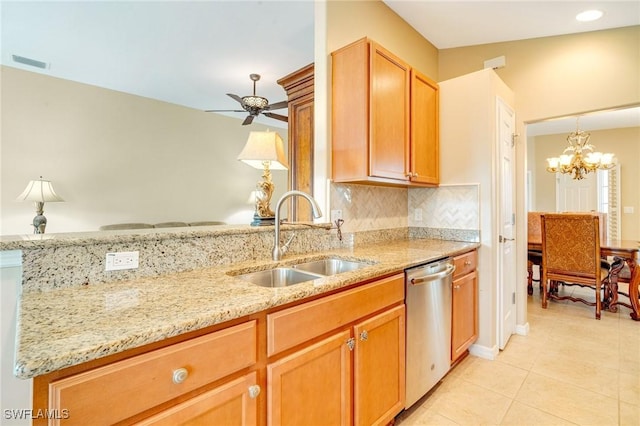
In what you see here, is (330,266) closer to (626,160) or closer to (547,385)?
(547,385)

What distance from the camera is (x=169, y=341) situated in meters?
0.82

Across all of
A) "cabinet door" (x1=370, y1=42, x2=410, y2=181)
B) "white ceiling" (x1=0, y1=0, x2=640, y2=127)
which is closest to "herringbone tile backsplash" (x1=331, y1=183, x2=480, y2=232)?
"cabinet door" (x1=370, y1=42, x2=410, y2=181)

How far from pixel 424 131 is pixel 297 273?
166cm

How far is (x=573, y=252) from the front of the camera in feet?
11.1

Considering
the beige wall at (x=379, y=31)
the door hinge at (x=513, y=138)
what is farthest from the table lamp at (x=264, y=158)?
the door hinge at (x=513, y=138)

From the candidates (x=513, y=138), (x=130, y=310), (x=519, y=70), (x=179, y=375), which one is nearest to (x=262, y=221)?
(x=130, y=310)

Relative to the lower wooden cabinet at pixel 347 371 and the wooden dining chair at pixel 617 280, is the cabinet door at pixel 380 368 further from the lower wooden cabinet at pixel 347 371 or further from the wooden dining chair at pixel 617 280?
the wooden dining chair at pixel 617 280

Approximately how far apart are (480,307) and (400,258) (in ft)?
3.84

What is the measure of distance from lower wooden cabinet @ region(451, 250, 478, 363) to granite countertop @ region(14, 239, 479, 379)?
0.93m

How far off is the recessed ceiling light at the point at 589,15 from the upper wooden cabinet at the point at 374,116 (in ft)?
4.31

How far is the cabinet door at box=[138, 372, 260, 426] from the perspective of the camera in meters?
0.82

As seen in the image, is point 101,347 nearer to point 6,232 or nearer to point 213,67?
point 213,67

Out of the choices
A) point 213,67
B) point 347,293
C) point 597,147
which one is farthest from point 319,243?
Answer: point 597,147

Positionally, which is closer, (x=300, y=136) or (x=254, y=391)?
(x=254, y=391)
